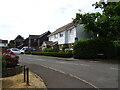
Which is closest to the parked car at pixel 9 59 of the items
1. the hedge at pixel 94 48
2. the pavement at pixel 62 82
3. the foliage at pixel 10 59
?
the foliage at pixel 10 59

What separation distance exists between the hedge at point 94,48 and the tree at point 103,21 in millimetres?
1535

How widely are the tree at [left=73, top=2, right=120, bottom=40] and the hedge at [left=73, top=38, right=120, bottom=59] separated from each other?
5.04ft

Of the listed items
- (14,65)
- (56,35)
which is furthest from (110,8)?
(56,35)

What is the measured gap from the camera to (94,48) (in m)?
27.3

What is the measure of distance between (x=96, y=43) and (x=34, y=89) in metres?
20.4

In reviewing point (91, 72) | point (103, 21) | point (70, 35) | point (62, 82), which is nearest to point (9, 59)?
point (62, 82)

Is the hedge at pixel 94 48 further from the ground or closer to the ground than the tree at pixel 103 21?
closer to the ground

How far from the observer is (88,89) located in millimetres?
8273

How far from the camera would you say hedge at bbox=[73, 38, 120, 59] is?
2689 centimetres

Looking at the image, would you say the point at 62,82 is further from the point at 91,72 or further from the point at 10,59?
the point at 10,59

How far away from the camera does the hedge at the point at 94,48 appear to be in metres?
26.9

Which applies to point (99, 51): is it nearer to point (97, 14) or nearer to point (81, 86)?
point (97, 14)

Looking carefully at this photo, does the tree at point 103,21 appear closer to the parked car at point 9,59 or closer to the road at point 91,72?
the road at point 91,72

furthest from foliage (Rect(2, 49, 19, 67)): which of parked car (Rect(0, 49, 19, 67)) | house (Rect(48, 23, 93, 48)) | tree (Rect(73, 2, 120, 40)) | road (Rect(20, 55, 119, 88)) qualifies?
house (Rect(48, 23, 93, 48))
